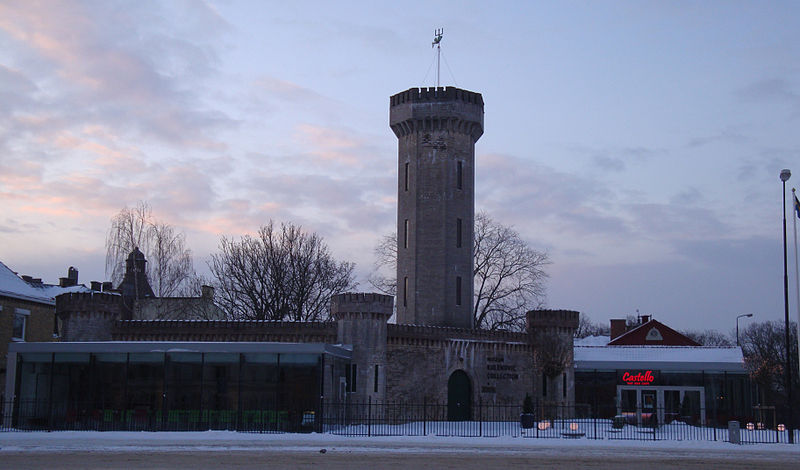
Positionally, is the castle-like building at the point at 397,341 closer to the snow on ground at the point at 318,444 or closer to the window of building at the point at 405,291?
the window of building at the point at 405,291

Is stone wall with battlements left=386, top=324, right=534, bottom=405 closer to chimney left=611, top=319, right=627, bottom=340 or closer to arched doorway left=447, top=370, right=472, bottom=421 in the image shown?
arched doorway left=447, top=370, right=472, bottom=421

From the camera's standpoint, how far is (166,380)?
3734 cm

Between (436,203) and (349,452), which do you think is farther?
(436,203)

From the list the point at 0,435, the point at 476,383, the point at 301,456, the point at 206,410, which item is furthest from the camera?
the point at 476,383

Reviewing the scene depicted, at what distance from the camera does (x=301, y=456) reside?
26062mm

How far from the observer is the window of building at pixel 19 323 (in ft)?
161

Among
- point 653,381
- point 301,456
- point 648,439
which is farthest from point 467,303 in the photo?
point 301,456

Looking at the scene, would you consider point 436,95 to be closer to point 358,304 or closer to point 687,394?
point 358,304

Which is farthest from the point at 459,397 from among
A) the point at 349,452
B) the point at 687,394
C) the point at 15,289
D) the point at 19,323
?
the point at 15,289

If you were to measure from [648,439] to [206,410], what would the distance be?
1798cm

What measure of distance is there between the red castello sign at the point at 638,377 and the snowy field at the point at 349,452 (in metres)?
18.5

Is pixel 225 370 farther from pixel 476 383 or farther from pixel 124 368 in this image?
pixel 476 383

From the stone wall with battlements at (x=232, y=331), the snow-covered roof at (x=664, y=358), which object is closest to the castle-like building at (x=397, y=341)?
the stone wall with battlements at (x=232, y=331)

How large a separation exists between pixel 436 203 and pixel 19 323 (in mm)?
24388
